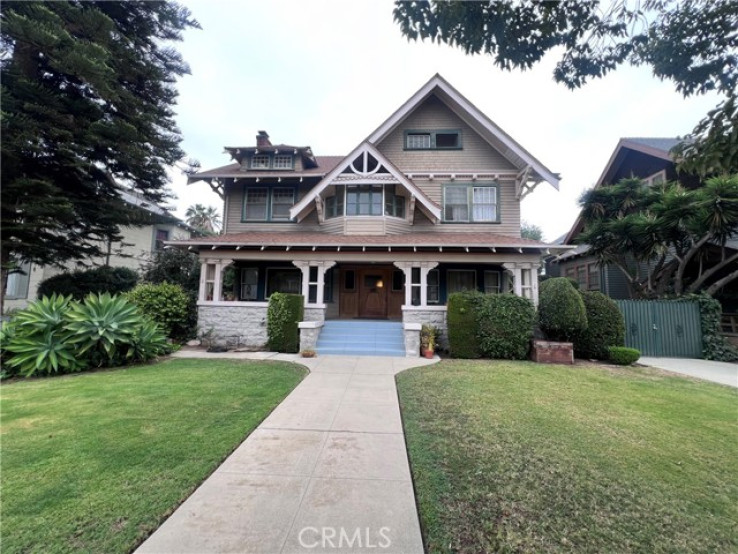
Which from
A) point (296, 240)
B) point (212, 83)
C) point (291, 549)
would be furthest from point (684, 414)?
point (212, 83)

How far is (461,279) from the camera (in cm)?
1245

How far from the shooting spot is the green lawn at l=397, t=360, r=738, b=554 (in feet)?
7.22

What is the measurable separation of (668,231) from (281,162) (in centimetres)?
1545

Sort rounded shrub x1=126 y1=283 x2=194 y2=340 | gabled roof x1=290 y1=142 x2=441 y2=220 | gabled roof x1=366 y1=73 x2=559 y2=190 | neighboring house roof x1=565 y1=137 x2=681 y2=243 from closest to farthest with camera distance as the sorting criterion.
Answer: rounded shrub x1=126 y1=283 x2=194 y2=340
gabled roof x1=290 y1=142 x2=441 y2=220
gabled roof x1=366 y1=73 x2=559 y2=190
neighboring house roof x1=565 y1=137 x2=681 y2=243

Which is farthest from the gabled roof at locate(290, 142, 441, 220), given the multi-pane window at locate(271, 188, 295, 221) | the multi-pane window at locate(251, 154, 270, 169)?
the multi-pane window at locate(251, 154, 270, 169)

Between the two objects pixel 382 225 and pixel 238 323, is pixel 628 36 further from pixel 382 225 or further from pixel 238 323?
pixel 238 323

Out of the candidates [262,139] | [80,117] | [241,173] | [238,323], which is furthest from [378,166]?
[80,117]

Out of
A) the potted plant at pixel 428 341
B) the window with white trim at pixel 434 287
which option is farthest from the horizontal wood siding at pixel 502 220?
the potted plant at pixel 428 341

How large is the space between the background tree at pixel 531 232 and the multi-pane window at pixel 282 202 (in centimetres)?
3055

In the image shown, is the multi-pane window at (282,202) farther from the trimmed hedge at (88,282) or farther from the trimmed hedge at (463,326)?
the trimmed hedge at (463,326)

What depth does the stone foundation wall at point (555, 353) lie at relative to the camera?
8461mm

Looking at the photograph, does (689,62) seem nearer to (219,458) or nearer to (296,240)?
(219,458)

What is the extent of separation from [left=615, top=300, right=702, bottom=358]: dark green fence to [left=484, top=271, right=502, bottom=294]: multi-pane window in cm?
389

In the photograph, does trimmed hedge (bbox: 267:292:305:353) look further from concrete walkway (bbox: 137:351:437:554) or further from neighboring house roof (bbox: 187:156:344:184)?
neighboring house roof (bbox: 187:156:344:184)
